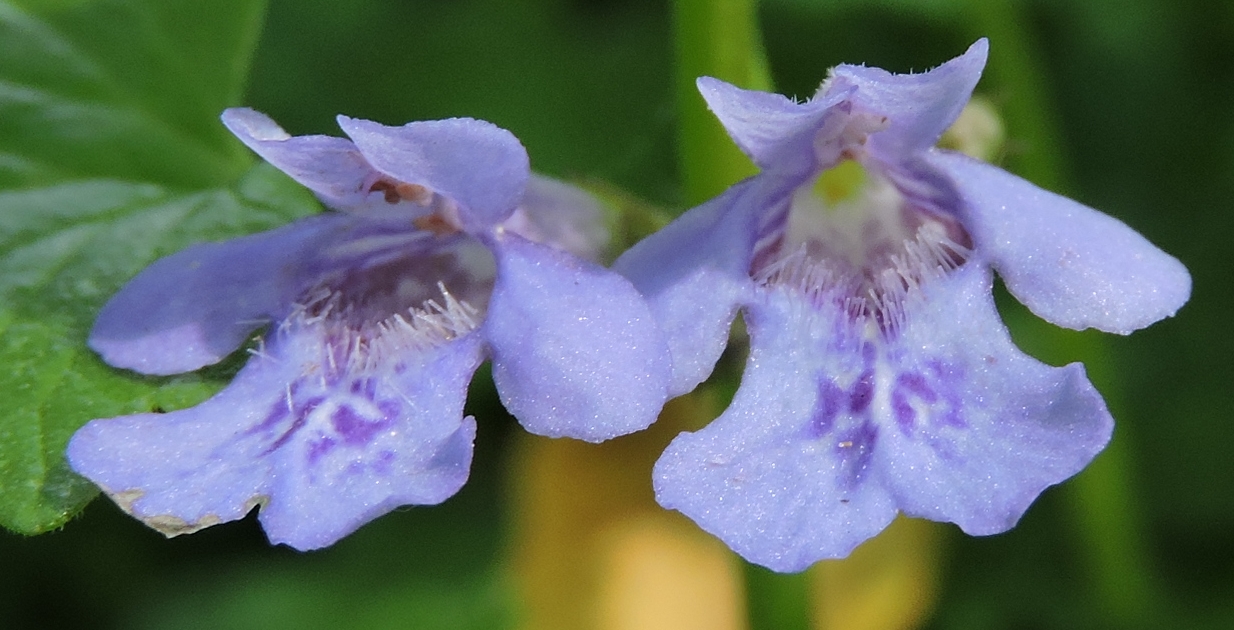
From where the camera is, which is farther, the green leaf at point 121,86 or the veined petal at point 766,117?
the green leaf at point 121,86

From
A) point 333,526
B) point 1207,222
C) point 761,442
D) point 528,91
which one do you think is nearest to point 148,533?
point 528,91

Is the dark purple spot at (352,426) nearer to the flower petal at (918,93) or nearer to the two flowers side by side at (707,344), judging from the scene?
the two flowers side by side at (707,344)

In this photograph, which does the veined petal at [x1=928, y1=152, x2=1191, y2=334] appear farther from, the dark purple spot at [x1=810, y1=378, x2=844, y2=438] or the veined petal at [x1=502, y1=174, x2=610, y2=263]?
the veined petal at [x1=502, y1=174, x2=610, y2=263]

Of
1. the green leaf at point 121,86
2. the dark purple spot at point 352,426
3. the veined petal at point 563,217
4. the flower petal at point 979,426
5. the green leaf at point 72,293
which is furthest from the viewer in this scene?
the green leaf at point 121,86

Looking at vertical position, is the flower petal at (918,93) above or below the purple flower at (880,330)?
above

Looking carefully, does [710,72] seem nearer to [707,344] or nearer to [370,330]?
[707,344]

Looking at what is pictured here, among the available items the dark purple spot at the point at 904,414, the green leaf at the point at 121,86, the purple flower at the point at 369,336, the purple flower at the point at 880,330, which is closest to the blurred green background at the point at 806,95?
the green leaf at the point at 121,86

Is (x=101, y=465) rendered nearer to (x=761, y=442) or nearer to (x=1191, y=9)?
(x=761, y=442)

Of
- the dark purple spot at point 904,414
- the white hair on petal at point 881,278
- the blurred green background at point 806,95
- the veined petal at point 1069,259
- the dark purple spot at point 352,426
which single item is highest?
the veined petal at point 1069,259
